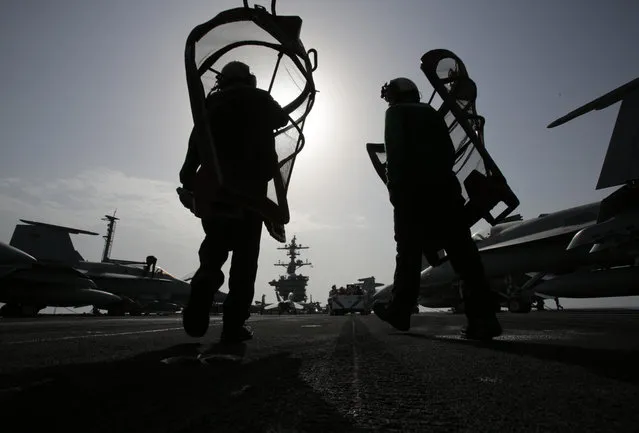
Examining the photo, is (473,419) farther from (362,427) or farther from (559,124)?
(559,124)

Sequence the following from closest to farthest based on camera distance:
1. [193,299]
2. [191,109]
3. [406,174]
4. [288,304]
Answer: [193,299] → [191,109] → [406,174] → [288,304]

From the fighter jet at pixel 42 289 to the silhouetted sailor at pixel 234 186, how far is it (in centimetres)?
1618

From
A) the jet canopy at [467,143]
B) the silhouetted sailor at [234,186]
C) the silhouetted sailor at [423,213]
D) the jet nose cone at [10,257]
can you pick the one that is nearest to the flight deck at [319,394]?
the silhouetted sailor at [234,186]

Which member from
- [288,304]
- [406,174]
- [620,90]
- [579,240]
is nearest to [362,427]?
[406,174]

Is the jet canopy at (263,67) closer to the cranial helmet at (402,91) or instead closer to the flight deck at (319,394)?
the cranial helmet at (402,91)

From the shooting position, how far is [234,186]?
112 inches

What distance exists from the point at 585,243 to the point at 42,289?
20601 mm

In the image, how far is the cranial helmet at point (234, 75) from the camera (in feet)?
11.0

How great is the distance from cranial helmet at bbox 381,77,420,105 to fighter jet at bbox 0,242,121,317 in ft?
55.6

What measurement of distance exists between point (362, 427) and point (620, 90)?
13775 millimetres

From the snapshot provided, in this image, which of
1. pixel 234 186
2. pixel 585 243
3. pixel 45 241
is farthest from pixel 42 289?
pixel 585 243

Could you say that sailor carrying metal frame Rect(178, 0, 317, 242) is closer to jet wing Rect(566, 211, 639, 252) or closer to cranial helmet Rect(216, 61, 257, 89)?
cranial helmet Rect(216, 61, 257, 89)

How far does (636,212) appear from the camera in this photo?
31.7 feet

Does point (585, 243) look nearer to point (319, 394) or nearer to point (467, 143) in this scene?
point (467, 143)
